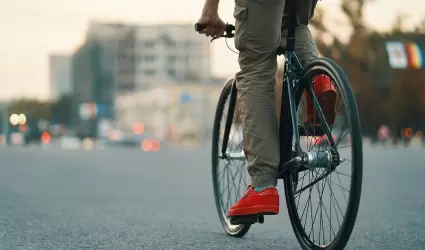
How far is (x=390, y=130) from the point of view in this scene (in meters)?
66.2

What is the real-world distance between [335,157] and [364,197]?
168 inches

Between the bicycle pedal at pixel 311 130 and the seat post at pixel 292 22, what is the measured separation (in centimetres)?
36

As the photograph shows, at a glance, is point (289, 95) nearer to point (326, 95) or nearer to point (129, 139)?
point (326, 95)

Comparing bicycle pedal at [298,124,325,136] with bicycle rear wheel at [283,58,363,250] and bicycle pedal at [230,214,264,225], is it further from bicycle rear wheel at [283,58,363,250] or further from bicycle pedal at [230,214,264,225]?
bicycle pedal at [230,214,264,225]

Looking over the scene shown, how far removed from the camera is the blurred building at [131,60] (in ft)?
464

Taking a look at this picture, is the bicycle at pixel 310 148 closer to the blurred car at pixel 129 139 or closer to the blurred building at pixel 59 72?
the blurred car at pixel 129 139

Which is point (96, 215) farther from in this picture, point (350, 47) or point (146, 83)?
point (146, 83)

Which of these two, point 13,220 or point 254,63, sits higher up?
point 254,63

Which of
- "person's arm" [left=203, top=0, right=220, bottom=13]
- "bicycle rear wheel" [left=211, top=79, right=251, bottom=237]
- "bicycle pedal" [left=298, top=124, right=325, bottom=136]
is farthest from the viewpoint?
"bicycle rear wheel" [left=211, top=79, right=251, bottom=237]

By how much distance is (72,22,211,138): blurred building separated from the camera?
14138 cm

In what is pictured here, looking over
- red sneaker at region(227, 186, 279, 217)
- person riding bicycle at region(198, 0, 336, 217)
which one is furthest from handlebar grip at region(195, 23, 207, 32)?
red sneaker at region(227, 186, 279, 217)

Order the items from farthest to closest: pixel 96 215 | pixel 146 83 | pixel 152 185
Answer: pixel 146 83 → pixel 152 185 → pixel 96 215

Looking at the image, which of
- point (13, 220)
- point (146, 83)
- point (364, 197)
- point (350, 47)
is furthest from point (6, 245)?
point (146, 83)

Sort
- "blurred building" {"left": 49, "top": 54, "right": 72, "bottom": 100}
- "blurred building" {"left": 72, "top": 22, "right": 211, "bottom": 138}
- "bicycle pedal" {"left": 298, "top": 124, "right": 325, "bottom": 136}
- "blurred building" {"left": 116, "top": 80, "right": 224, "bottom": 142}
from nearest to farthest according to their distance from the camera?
"bicycle pedal" {"left": 298, "top": 124, "right": 325, "bottom": 136}
"blurred building" {"left": 116, "top": 80, "right": 224, "bottom": 142}
"blurred building" {"left": 72, "top": 22, "right": 211, "bottom": 138}
"blurred building" {"left": 49, "top": 54, "right": 72, "bottom": 100}
